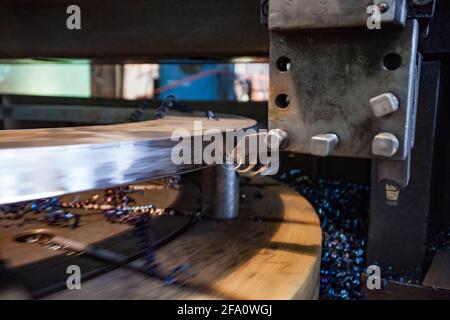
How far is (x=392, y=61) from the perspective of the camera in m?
0.54

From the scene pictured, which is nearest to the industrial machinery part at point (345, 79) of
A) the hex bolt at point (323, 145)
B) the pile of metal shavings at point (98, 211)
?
the hex bolt at point (323, 145)

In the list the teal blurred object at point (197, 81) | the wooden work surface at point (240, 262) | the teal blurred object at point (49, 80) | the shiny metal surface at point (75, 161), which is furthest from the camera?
the teal blurred object at point (197, 81)

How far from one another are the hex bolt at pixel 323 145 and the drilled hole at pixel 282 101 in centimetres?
9

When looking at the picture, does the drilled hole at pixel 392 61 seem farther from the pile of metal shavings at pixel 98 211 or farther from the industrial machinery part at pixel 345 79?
the pile of metal shavings at pixel 98 211

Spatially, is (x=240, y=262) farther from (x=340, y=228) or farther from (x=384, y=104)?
(x=340, y=228)

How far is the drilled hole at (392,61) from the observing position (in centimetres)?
53

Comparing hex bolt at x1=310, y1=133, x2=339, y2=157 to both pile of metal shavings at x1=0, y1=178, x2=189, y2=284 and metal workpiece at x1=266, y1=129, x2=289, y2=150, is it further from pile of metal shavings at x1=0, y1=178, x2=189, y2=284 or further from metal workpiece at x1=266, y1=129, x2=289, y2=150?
pile of metal shavings at x1=0, y1=178, x2=189, y2=284

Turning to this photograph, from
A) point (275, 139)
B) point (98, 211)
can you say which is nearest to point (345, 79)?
point (275, 139)

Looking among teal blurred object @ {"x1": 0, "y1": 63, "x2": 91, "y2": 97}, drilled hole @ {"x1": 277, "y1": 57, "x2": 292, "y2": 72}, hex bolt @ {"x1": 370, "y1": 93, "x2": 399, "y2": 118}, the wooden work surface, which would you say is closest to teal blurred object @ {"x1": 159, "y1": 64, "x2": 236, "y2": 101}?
teal blurred object @ {"x1": 0, "y1": 63, "x2": 91, "y2": 97}

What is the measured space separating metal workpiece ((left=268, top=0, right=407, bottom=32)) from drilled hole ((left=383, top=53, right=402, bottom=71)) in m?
0.04

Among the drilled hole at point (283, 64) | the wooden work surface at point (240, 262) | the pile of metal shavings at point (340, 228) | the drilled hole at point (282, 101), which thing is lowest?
the pile of metal shavings at point (340, 228)
